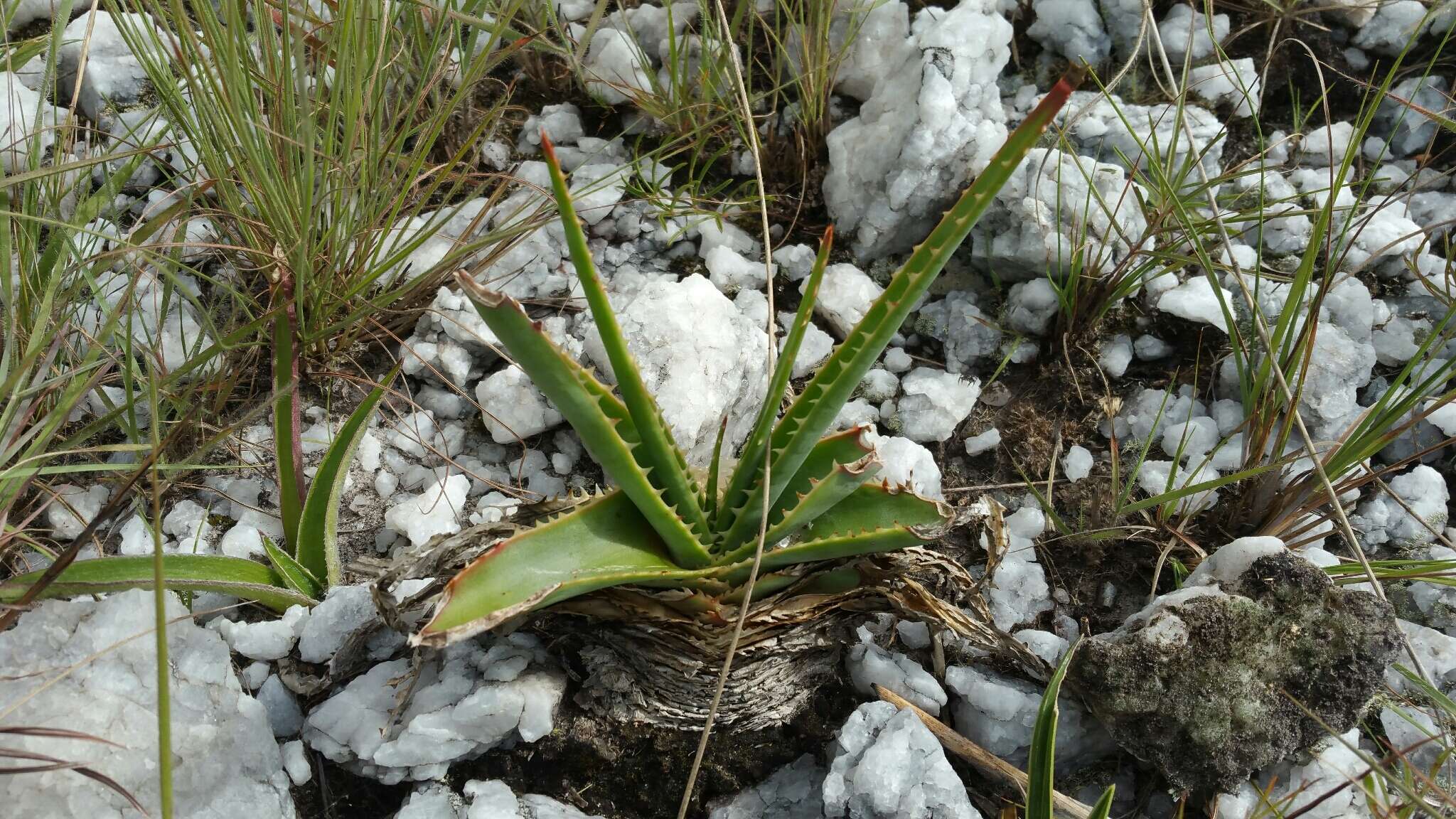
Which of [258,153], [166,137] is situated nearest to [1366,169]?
[258,153]

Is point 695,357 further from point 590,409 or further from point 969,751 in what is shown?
point 969,751

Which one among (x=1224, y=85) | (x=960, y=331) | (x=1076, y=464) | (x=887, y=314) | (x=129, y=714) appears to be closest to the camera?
(x=887, y=314)

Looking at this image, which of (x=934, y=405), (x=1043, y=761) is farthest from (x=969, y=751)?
(x=934, y=405)

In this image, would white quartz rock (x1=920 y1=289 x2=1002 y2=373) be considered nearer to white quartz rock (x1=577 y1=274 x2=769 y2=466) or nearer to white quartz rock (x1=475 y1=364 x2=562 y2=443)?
white quartz rock (x1=577 y1=274 x2=769 y2=466)

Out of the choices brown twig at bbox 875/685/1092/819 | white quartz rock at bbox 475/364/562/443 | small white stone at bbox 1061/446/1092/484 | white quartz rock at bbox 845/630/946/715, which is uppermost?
white quartz rock at bbox 475/364/562/443

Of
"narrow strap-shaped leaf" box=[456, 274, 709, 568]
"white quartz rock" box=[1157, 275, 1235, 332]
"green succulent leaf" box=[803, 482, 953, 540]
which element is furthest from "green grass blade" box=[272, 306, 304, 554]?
"white quartz rock" box=[1157, 275, 1235, 332]

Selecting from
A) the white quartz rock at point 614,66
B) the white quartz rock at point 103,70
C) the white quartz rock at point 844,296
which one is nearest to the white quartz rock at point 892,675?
the white quartz rock at point 844,296

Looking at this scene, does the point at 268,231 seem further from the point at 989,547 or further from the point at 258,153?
the point at 989,547
